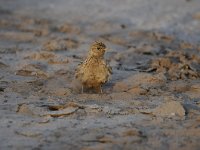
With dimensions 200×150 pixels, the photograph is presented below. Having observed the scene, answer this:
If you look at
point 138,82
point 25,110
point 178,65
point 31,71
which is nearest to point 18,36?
point 31,71

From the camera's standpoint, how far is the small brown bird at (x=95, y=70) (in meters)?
7.95

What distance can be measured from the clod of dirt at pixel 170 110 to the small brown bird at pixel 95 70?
1.34m

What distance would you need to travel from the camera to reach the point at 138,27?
45.0 feet

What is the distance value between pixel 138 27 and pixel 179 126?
7.61 metres

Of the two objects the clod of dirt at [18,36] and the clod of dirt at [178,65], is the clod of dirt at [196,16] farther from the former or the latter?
the clod of dirt at [18,36]

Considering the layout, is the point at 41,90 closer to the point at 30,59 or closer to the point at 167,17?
the point at 30,59

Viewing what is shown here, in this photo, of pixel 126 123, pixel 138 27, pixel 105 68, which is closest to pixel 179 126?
pixel 126 123

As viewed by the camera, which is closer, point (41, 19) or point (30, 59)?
point (30, 59)

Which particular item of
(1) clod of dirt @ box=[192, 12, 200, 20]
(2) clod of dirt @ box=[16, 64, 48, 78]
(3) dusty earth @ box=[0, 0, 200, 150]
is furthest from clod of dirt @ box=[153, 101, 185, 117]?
(1) clod of dirt @ box=[192, 12, 200, 20]

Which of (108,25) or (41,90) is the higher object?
(108,25)

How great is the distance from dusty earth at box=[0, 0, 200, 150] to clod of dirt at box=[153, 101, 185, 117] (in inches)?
0.5

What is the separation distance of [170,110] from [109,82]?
218 centimetres

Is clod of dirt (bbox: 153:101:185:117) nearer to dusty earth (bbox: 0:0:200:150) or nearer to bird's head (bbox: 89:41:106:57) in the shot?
dusty earth (bbox: 0:0:200:150)

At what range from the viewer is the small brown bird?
26.1 feet
